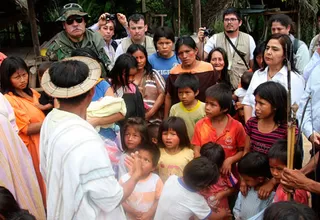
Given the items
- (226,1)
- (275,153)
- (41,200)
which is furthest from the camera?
(226,1)

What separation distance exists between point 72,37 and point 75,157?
8.93 ft

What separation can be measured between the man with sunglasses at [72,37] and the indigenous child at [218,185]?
6.76ft

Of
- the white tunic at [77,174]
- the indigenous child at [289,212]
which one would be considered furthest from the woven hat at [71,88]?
the indigenous child at [289,212]

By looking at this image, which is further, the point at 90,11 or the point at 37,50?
the point at 90,11

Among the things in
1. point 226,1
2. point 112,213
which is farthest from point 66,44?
point 226,1

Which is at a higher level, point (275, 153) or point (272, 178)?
point (275, 153)

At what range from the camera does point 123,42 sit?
4.95 meters

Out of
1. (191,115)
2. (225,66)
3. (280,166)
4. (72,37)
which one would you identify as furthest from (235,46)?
(280,166)

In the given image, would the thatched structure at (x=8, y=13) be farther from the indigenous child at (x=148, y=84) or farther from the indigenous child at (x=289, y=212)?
the indigenous child at (x=289, y=212)

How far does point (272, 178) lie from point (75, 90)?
1.65 m

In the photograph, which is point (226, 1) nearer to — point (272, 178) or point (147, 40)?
point (147, 40)

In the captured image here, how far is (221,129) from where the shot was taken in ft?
11.0

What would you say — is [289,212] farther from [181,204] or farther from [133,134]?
[133,134]

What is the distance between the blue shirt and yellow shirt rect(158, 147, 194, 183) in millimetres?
1347
